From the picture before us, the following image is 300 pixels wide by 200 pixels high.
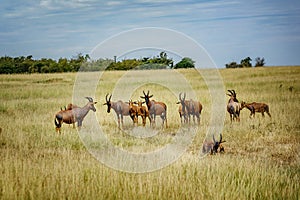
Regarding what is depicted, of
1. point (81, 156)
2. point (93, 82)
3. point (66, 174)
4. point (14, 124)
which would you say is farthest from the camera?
point (93, 82)

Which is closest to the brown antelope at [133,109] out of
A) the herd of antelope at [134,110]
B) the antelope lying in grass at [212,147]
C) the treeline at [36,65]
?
the herd of antelope at [134,110]

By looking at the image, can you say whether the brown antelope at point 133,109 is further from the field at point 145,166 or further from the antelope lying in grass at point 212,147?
the antelope lying in grass at point 212,147

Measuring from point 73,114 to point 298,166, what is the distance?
584 cm

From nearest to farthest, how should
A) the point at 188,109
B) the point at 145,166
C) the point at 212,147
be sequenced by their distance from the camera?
the point at 145,166
the point at 212,147
the point at 188,109

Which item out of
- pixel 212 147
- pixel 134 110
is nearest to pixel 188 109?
pixel 134 110

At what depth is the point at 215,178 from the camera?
23.9ft

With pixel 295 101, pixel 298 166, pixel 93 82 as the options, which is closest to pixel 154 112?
pixel 298 166

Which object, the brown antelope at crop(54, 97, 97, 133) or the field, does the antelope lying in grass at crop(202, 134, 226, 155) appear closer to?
the field

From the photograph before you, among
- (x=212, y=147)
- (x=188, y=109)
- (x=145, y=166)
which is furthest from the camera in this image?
(x=188, y=109)

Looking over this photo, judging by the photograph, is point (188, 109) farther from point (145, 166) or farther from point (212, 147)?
point (145, 166)

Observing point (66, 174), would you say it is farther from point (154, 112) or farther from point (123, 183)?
point (154, 112)

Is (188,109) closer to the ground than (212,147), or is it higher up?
higher up

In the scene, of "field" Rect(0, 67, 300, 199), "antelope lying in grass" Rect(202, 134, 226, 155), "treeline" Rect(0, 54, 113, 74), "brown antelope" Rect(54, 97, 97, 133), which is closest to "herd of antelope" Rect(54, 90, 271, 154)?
"brown antelope" Rect(54, 97, 97, 133)

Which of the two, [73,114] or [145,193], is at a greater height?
[73,114]
